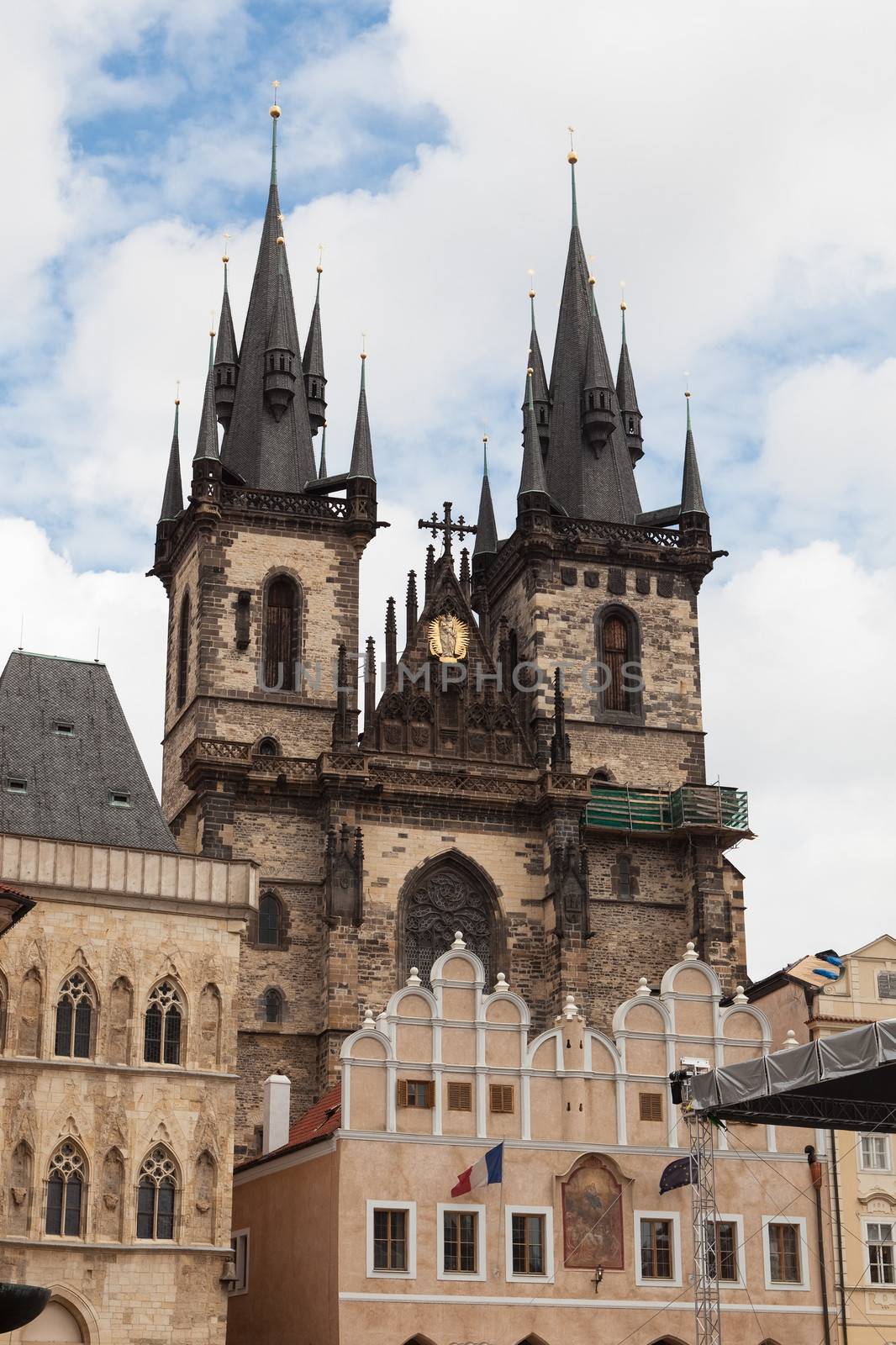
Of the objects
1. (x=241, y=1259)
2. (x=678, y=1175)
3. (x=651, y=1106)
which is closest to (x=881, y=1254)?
(x=678, y=1175)

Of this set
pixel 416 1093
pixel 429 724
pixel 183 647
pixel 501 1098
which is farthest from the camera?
pixel 183 647

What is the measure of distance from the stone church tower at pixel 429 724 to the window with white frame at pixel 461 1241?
489 inches

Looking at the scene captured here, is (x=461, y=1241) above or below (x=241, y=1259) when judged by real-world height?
above

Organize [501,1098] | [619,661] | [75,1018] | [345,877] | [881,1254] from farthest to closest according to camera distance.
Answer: [619,661] → [345,877] → [881,1254] → [501,1098] → [75,1018]

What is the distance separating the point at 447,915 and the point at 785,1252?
1638 centimetres

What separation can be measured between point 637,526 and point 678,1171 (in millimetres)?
27228

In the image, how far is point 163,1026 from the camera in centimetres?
3625

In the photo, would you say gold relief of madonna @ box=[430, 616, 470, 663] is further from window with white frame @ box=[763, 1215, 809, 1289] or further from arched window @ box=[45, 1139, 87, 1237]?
arched window @ box=[45, 1139, 87, 1237]

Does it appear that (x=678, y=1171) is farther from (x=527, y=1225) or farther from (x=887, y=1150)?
(x=887, y=1150)

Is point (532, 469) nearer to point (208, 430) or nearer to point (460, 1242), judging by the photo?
point (208, 430)

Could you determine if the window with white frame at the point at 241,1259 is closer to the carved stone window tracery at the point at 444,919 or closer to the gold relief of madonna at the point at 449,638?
the carved stone window tracery at the point at 444,919

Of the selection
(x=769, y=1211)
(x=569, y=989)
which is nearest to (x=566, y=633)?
(x=569, y=989)

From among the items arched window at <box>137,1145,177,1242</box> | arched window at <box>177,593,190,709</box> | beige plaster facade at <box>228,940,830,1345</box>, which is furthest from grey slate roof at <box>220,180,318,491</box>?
arched window at <box>137,1145,177,1242</box>

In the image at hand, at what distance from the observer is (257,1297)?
39969mm
